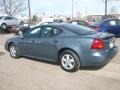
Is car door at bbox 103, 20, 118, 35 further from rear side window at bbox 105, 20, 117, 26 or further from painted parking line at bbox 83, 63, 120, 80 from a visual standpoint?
painted parking line at bbox 83, 63, 120, 80

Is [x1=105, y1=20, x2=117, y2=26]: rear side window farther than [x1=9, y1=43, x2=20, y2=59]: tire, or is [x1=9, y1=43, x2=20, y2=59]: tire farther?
[x1=105, y1=20, x2=117, y2=26]: rear side window

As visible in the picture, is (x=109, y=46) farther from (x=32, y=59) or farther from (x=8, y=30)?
(x=8, y=30)

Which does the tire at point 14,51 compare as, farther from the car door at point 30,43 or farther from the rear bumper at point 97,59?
the rear bumper at point 97,59

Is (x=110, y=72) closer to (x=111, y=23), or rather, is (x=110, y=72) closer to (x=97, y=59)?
(x=97, y=59)

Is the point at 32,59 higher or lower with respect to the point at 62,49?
lower

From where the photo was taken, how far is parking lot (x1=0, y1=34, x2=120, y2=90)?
517 centimetres

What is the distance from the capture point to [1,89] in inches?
202

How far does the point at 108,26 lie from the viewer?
13.2m

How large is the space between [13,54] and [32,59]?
2.91 ft

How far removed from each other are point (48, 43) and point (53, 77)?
1298 mm

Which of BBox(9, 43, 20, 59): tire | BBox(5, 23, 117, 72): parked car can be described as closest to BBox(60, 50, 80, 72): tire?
BBox(5, 23, 117, 72): parked car

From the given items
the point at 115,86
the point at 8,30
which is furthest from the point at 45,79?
the point at 8,30

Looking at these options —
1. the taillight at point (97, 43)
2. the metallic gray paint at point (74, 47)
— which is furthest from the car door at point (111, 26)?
the taillight at point (97, 43)

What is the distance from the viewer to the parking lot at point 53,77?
5.17 metres
